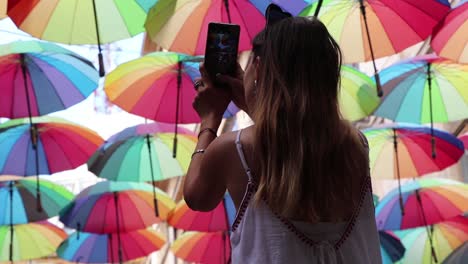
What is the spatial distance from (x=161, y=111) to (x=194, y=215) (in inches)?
93.2

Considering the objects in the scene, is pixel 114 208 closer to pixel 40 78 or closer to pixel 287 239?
pixel 40 78

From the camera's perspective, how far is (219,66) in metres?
2.26

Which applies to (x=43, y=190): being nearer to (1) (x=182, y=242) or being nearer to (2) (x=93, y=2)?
(1) (x=182, y=242)

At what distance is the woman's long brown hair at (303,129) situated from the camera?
Result: 6.22 ft

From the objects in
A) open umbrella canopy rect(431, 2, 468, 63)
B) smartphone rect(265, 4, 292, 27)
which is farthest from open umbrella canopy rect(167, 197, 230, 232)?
smartphone rect(265, 4, 292, 27)

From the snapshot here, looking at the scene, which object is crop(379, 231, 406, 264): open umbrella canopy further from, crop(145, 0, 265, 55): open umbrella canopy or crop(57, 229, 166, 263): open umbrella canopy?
crop(145, 0, 265, 55): open umbrella canopy

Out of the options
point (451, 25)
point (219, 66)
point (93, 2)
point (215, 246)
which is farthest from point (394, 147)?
point (219, 66)

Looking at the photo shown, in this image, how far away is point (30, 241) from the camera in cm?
1163

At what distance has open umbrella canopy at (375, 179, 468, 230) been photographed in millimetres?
9594

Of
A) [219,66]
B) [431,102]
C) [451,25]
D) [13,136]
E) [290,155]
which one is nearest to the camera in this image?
[290,155]

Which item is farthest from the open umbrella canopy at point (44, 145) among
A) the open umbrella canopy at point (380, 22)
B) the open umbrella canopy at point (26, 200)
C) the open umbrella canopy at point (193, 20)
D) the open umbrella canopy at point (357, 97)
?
the open umbrella canopy at point (380, 22)

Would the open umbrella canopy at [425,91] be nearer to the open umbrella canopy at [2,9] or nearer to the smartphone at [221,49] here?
the open umbrella canopy at [2,9]

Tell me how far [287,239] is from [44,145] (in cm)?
773

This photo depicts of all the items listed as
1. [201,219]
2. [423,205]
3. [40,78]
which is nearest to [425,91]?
[423,205]
